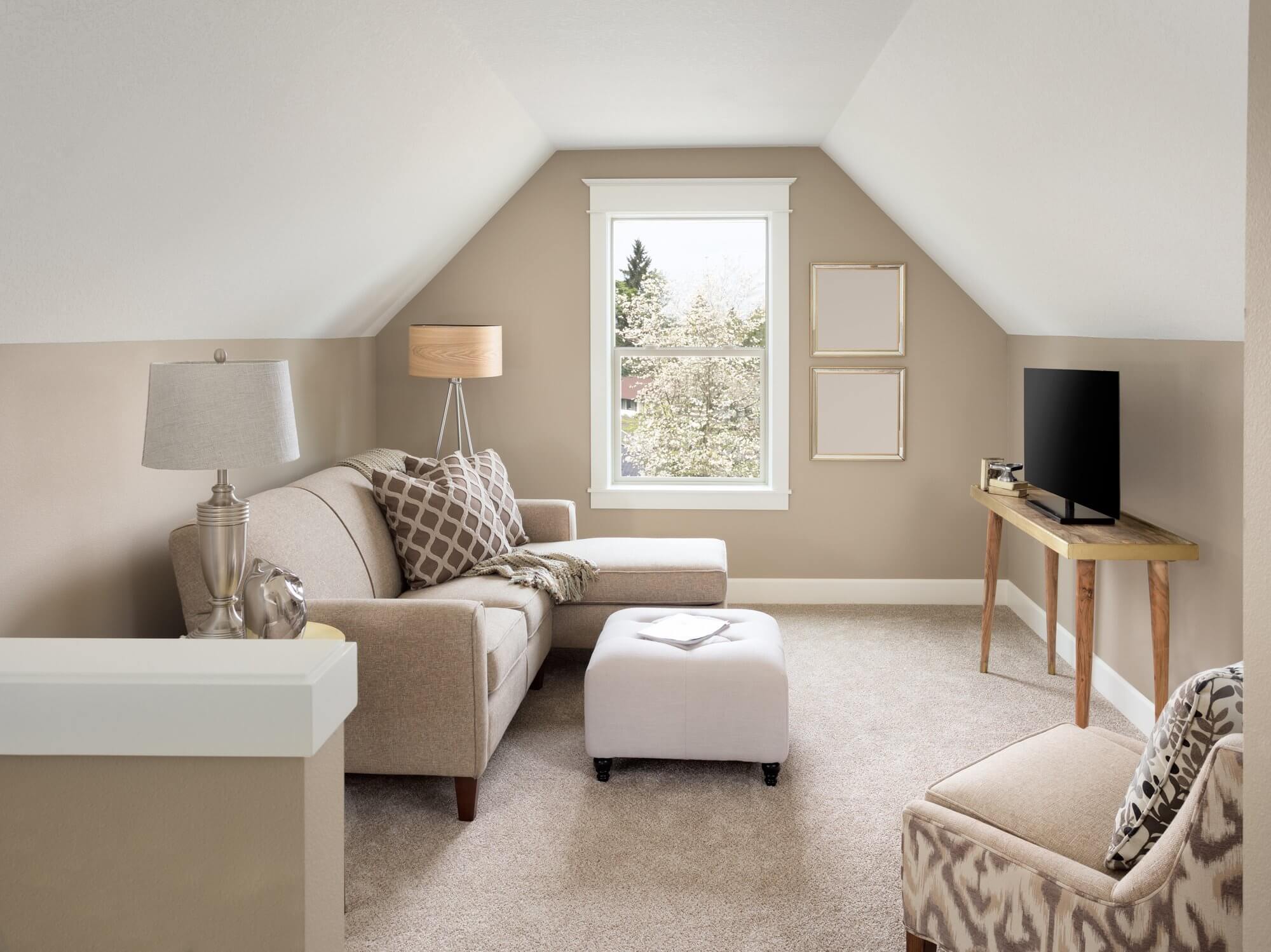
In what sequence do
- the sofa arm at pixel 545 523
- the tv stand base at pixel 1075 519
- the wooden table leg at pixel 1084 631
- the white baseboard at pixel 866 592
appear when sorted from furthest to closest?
the white baseboard at pixel 866 592 → the sofa arm at pixel 545 523 → the tv stand base at pixel 1075 519 → the wooden table leg at pixel 1084 631

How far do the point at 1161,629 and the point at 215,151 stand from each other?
3.01m


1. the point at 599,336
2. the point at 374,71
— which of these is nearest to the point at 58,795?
the point at 374,71

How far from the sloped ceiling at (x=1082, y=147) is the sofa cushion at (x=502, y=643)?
220 cm

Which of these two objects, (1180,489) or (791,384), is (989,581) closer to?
(1180,489)

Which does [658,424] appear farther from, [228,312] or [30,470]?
[30,470]

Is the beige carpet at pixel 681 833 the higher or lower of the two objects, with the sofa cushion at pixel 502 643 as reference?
lower

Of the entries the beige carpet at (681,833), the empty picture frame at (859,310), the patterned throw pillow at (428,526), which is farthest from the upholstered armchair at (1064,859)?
the empty picture frame at (859,310)

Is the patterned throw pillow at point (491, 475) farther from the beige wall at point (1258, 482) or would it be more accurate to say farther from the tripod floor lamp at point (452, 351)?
the beige wall at point (1258, 482)

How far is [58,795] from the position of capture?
1261mm

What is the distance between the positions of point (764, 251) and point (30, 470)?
12.9ft

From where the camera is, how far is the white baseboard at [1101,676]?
3826 mm

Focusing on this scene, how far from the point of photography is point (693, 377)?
19.2ft

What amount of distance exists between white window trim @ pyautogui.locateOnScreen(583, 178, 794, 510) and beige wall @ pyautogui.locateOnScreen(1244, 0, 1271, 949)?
4.35 meters

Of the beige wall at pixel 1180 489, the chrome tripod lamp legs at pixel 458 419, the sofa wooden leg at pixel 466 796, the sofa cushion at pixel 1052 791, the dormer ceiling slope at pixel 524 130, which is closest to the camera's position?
the sofa cushion at pixel 1052 791
